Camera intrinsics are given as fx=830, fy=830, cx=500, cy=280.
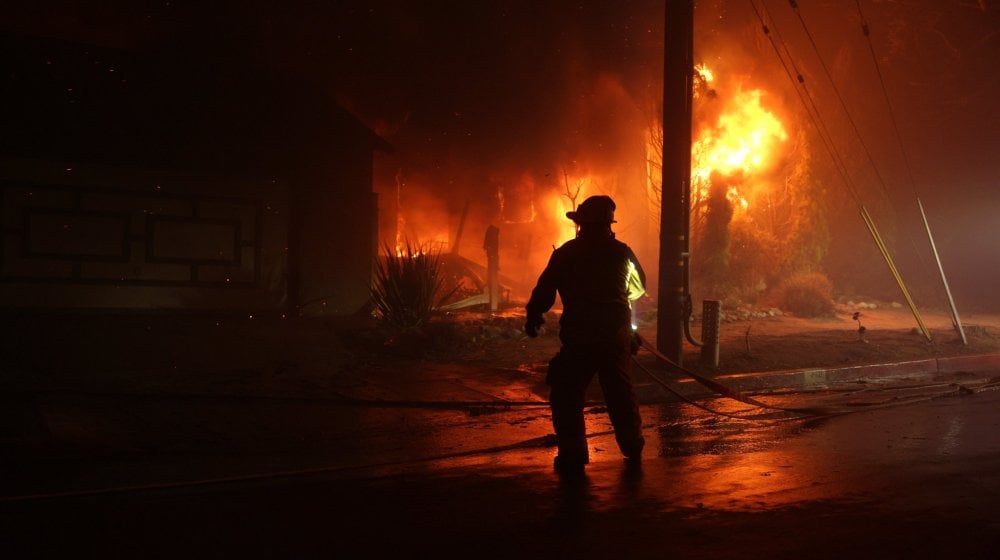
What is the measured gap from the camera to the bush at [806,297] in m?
19.7

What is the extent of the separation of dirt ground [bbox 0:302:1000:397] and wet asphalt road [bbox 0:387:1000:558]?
260 centimetres

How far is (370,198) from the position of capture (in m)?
13.9

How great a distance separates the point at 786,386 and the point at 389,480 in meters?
6.84

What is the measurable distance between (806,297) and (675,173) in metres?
11.3

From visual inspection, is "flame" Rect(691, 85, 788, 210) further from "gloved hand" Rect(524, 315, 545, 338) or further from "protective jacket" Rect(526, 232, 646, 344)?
"gloved hand" Rect(524, 315, 545, 338)

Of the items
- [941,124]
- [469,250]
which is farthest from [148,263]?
[941,124]

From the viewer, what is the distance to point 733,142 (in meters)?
22.0

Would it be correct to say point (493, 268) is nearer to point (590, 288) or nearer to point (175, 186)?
point (175, 186)

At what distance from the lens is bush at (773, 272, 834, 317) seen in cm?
1970

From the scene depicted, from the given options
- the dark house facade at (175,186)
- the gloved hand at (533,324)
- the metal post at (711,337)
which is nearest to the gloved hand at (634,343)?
the gloved hand at (533,324)

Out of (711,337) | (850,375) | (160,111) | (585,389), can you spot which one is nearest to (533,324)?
(585,389)

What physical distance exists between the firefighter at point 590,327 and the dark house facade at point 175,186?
27.2 feet

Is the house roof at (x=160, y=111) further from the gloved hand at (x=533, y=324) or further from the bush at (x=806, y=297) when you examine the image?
the bush at (x=806, y=297)

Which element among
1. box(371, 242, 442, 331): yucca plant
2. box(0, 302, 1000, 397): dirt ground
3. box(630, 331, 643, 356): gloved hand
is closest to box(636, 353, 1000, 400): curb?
box(0, 302, 1000, 397): dirt ground
